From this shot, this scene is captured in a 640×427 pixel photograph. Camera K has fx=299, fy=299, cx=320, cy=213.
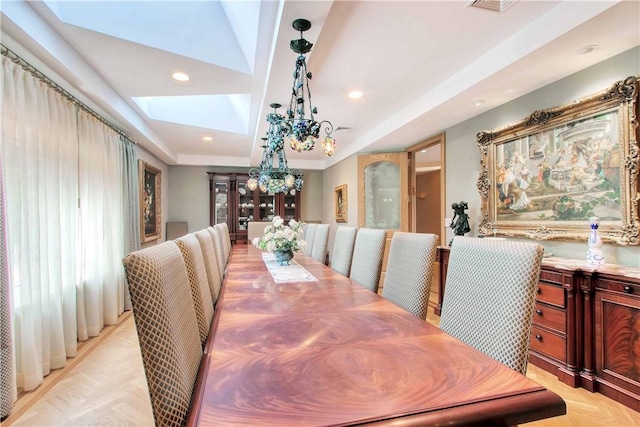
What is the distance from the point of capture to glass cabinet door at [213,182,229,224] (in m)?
6.32

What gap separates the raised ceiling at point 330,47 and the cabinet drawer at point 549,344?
75.1 inches

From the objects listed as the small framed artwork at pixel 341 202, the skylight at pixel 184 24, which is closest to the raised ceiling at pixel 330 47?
the skylight at pixel 184 24

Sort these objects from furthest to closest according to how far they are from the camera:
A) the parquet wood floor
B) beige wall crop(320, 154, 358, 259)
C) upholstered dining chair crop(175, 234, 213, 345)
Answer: beige wall crop(320, 154, 358, 259) → the parquet wood floor → upholstered dining chair crop(175, 234, 213, 345)

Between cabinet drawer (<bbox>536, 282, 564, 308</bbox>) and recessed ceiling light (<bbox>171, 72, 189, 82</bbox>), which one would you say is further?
recessed ceiling light (<bbox>171, 72, 189, 82</bbox>)

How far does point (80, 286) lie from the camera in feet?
8.82

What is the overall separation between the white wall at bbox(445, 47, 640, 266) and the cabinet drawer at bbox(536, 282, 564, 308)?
1.30ft

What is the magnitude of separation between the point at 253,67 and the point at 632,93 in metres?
2.64

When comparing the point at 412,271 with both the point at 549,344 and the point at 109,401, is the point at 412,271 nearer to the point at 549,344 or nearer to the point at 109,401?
the point at 549,344

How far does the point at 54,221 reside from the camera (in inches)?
90.0

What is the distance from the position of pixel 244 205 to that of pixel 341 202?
2115 millimetres

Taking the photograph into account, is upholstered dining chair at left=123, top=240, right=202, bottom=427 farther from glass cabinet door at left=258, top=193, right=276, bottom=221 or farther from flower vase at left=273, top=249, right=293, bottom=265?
glass cabinet door at left=258, top=193, right=276, bottom=221

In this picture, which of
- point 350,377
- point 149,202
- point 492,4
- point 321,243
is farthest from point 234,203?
point 350,377

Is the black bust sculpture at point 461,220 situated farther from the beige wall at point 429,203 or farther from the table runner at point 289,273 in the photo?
the beige wall at point 429,203

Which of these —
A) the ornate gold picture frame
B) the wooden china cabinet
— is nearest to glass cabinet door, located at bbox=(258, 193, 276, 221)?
the wooden china cabinet
